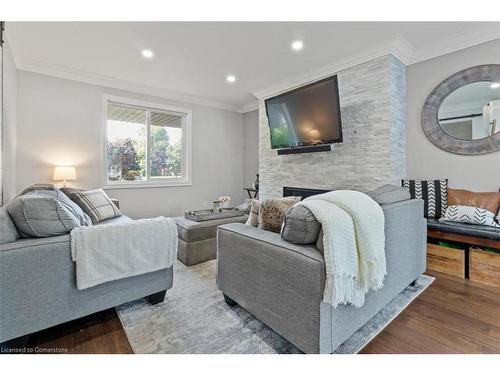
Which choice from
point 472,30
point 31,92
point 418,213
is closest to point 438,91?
point 472,30

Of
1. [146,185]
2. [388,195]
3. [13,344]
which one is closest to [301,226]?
[388,195]

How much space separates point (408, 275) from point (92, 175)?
4229 mm

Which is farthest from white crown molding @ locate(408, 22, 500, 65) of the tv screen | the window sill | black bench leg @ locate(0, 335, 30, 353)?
black bench leg @ locate(0, 335, 30, 353)

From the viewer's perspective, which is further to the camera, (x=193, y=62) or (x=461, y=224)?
(x=193, y=62)

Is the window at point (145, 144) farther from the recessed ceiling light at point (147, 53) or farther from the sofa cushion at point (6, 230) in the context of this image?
the sofa cushion at point (6, 230)

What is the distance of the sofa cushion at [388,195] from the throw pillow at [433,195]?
3.71 ft

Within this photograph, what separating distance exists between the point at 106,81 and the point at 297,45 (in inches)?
117

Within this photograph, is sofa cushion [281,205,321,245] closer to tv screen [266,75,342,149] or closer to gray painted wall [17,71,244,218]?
tv screen [266,75,342,149]

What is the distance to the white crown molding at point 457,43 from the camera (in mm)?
2574

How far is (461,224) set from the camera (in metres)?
2.47

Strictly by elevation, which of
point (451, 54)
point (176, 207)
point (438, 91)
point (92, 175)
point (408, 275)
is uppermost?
point (451, 54)
